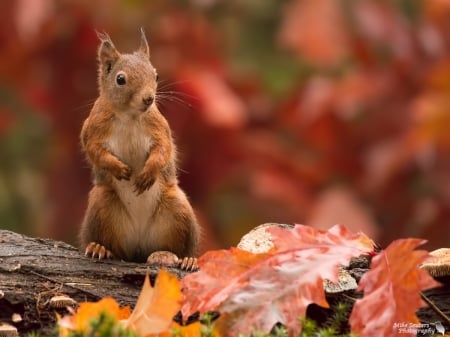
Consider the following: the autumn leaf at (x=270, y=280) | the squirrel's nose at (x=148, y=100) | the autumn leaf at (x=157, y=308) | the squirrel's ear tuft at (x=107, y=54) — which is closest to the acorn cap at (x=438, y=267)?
the autumn leaf at (x=270, y=280)

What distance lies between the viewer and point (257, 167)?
6266 mm

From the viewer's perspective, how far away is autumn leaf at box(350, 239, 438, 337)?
3.21 metres

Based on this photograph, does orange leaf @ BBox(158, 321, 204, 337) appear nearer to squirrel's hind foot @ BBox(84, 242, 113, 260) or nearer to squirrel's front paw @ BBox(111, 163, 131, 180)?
squirrel's hind foot @ BBox(84, 242, 113, 260)

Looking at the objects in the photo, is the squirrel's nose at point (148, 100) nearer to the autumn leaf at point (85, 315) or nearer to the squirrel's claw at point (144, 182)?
the squirrel's claw at point (144, 182)

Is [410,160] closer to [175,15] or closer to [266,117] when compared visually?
[266,117]

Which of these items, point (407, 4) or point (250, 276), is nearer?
point (250, 276)

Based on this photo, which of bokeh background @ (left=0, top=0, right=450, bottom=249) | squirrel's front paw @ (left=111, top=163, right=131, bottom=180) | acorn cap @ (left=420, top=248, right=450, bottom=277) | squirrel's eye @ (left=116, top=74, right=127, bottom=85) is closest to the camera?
acorn cap @ (left=420, top=248, right=450, bottom=277)

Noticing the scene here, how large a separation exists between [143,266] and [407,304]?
0.95 metres

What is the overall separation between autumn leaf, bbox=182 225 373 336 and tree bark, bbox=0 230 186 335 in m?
0.44

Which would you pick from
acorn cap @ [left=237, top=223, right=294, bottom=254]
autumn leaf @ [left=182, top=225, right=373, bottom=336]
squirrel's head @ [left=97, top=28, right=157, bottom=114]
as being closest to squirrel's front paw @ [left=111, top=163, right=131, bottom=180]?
squirrel's head @ [left=97, top=28, right=157, bottom=114]

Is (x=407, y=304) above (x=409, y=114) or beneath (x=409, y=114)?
beneath

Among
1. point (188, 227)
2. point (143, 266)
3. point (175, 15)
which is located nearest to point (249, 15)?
point (175, 15)

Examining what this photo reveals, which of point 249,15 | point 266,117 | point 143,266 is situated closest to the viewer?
point 143,266

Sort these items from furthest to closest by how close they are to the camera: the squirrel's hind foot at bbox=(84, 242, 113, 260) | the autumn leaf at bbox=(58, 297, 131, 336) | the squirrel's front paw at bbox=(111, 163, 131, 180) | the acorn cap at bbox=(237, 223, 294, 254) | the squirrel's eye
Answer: the squirrel's eye, the squirrel's front paw at bbox=(111, 163, 131, 180), the squirrel's hind foot at bbox=(84, 242, 113, 260), the acorn cap at bbox=(237, 223, 294, 254), the autumn leaf at bbox=(58, 297, 131, 336)
